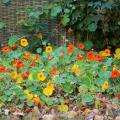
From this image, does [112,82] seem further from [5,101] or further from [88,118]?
[5,101]

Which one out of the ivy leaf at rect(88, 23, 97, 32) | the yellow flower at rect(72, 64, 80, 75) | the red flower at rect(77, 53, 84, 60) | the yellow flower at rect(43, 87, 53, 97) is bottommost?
the yellow flower at rect(43, 87, 53, 97)

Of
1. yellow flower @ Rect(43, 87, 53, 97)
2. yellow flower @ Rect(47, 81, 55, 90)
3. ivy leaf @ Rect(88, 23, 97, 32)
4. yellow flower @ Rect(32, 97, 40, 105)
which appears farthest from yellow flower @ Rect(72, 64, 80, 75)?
ivy leaf @ Rect(88, 23, 97, 32)

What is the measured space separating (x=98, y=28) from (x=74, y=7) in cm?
48

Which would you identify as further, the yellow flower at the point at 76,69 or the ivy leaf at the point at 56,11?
the ivy leaf at the point at 56,11

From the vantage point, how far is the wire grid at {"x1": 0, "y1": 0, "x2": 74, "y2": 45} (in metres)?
7.07

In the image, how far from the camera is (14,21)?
7.16m

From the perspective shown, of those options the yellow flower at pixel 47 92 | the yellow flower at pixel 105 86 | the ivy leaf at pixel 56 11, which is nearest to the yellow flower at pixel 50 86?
the yellow flower at pixel 47 92

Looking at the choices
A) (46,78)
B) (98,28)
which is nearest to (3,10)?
(98,28)

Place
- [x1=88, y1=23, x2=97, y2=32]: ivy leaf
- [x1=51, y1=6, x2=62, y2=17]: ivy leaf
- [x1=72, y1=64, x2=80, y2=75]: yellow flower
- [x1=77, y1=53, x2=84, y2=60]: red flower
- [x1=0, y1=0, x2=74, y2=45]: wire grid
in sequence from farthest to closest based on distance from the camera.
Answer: [x1=0, y1=0, x2=74, y2=45]: wire grid < [x1=51, y1=6, x2=62, y2=17]: ivy leaf < [x1=88, y1=23, x2=97, y2=32]: ivy leaf < [x1=77, y1=53, x2=84, y2=60]: red flower < [x1=72, y1=64, x2=80, y2=75]: yellow flower

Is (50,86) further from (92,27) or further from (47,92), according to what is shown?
(92,27)

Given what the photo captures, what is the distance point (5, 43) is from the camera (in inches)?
279

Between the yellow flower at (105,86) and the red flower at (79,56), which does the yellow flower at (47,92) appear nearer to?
→ the yellow flower at (105,86)

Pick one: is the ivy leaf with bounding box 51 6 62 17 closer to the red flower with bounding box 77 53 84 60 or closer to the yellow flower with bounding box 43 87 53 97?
the red flower with bounding box 77 53 84 60

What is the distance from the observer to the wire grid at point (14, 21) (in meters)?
7.07
